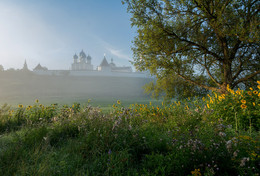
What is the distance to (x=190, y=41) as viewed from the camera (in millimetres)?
9695

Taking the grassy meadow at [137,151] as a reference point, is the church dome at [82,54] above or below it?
above

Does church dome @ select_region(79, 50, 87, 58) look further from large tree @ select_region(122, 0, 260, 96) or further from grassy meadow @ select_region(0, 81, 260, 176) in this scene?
grassy meadow @ select_region(0, 81, 260, 176)

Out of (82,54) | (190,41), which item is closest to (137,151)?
(190,41)

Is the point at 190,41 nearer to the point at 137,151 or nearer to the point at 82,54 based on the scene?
the point at 137,151

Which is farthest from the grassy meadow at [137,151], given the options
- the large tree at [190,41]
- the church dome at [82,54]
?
the church dome at [82,54]

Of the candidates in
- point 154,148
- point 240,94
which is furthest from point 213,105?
point 154,148

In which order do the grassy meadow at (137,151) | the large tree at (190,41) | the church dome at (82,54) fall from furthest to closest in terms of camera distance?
1. the church dome at (82,54)
2. the large tree at (190,41)
3. the grassy meadow at (137,151)

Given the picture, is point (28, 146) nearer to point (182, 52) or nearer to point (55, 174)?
point (55, 174)

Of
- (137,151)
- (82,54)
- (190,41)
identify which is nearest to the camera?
(137,151)

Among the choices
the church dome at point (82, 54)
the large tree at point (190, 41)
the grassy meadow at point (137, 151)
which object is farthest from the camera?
the church dome at point (82, 54)

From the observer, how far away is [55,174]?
2732 mm

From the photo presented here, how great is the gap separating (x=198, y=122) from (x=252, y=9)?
7.45m

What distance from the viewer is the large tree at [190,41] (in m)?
8.53

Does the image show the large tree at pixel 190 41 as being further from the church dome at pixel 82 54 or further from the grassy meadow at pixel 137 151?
the church dome at pixel 82 54
